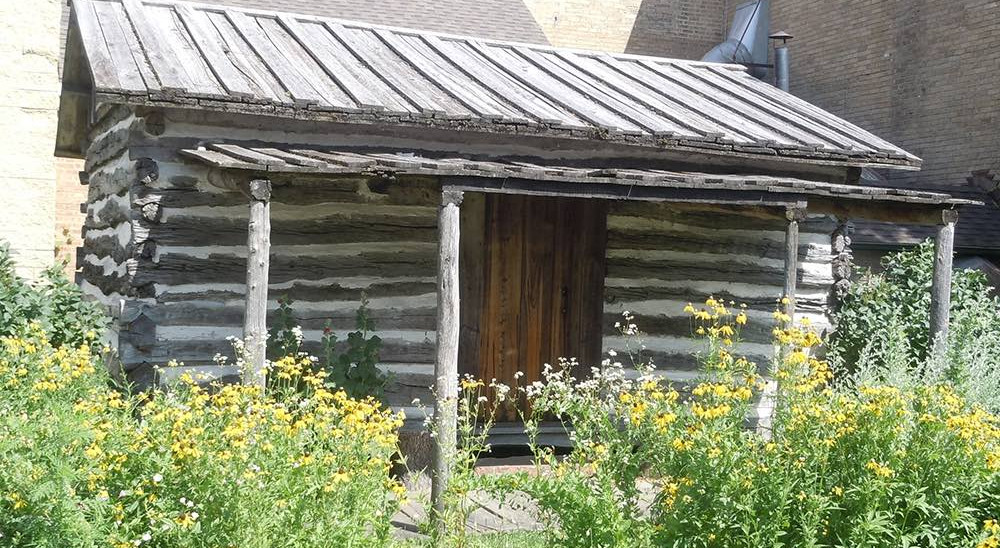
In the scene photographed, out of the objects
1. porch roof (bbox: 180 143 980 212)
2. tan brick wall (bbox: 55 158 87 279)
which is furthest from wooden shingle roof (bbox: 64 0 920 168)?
tan brick wall (bbox: 55 158 87 279)

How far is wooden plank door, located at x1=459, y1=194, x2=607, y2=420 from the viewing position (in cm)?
1023

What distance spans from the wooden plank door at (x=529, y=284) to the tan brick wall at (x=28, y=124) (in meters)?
5.99

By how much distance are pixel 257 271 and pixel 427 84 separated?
293cm

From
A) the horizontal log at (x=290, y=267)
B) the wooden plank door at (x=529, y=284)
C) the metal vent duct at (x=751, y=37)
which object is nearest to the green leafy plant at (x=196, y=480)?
the horizontal log at (x=290, y=267)

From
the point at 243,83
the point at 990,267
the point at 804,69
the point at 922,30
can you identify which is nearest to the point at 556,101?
the point at 243,83

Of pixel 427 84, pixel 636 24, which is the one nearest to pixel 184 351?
pixel 427 84

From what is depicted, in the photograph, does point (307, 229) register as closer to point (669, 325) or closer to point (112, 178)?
point (112, 178)

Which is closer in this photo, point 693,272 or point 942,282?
point 942,282

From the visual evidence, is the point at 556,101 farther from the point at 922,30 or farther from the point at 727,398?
the point at 922,30

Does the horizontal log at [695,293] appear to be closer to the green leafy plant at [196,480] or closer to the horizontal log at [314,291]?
the horizontal log at [314,291]

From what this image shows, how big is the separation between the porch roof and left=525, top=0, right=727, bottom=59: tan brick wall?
43.2 feet

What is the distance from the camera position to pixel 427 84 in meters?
9.69

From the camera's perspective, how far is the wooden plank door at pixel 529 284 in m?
10.2

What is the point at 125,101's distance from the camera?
7637 mm
